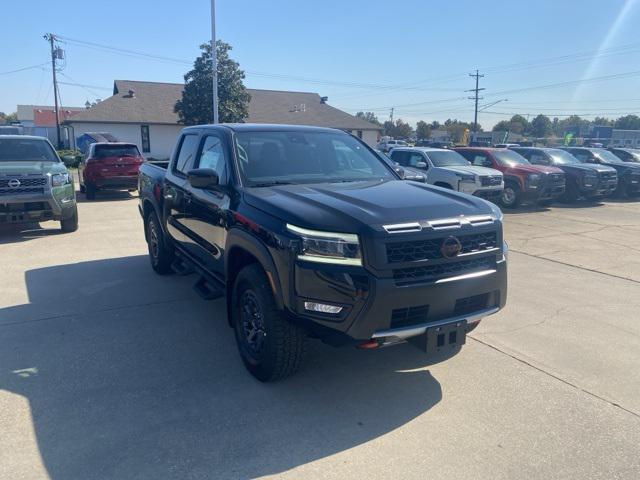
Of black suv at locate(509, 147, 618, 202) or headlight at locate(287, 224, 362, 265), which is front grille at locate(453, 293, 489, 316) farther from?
black suv at locate(509, 147, 618, 202)

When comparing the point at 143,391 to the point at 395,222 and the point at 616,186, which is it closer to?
the point at 395,222

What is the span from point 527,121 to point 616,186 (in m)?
119

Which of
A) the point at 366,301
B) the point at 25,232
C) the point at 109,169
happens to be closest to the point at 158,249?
the point at 366,301

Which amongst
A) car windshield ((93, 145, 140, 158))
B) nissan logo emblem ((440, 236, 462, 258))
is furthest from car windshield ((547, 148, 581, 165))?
nissan logo emblem ((440, 236, 462, 258))

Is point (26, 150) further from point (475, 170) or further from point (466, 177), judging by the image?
point (475, 170)

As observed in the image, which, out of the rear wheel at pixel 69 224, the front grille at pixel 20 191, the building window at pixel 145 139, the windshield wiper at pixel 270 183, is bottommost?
the rear wheel at pixel 69 224

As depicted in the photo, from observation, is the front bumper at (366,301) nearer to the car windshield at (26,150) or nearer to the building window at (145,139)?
the car windshield at (26,150)

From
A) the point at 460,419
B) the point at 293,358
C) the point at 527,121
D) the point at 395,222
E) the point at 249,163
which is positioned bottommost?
the point at 460,419

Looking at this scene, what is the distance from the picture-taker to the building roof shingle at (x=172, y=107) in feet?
116

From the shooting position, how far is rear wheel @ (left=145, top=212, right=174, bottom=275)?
665 cm

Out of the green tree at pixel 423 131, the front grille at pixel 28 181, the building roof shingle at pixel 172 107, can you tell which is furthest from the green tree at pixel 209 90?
the green tree at pixel 423 131

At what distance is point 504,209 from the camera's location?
15.0 m

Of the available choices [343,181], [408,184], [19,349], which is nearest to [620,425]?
[408,184]

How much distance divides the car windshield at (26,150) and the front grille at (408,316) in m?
9.17
